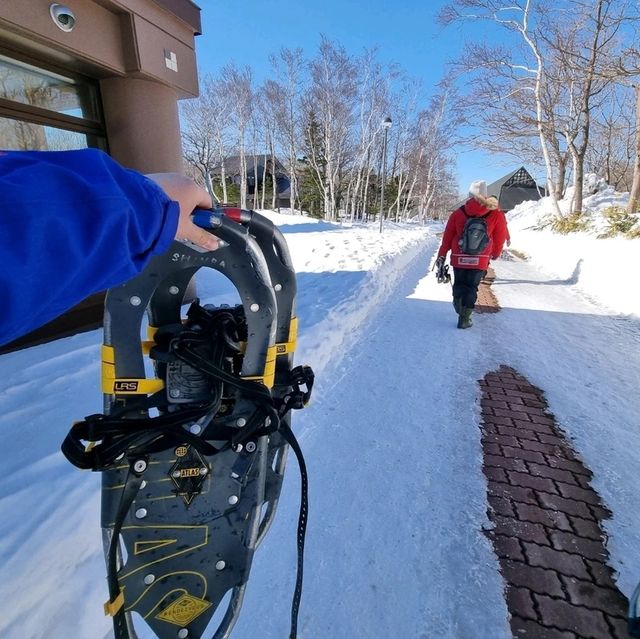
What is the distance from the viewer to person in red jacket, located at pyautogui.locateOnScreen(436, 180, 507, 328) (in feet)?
15.9

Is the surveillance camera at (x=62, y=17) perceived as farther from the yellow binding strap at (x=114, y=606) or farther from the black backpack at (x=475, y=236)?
the black backpack at (x=475, y=236)

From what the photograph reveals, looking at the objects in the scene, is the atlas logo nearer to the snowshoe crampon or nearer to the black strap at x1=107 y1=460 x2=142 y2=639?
the snowshoe crampon

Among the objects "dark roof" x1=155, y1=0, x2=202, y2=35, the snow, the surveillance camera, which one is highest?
"dark roof" x1=155, y1=0, x2=202, y2=35

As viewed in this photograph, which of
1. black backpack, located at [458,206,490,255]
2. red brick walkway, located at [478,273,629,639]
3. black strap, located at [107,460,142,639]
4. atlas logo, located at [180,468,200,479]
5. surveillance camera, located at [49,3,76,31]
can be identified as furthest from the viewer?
black backpack, located at [458,206,490,255]

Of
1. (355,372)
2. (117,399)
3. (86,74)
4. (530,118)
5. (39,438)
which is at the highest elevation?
(530,118)

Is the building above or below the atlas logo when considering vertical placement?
above

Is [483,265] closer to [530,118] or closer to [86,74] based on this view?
[86,74]

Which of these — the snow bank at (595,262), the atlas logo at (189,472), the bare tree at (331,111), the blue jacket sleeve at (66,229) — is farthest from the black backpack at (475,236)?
the bare tree at (331,111)

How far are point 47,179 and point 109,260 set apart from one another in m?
0.16

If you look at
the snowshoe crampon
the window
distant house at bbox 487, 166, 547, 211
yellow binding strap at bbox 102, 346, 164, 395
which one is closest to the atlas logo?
the snowshoe crampon

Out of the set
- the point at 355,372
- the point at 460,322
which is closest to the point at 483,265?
the point at 460,322

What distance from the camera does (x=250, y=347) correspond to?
1179 mm

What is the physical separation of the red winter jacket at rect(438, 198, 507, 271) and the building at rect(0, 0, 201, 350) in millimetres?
4191

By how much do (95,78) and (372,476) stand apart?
18.6 feet
